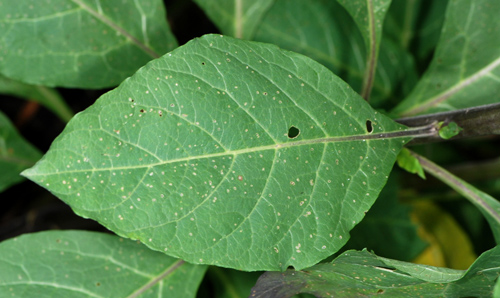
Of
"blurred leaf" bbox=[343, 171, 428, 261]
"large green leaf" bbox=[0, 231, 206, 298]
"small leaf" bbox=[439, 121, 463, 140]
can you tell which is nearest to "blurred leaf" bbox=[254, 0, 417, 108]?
"blurred leaf" bbox=[343, 171, 428, 261]

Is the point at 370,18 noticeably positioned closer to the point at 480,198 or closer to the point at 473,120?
the point at 473,120

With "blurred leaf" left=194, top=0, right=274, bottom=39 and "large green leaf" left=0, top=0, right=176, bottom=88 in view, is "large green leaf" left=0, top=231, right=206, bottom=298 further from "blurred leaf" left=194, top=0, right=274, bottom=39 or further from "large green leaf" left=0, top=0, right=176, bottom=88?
"blurred leaf" left=194, top=0, right=274, bottom=39

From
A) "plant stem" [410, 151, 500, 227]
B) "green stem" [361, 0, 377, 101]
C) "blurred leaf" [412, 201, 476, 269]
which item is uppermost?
"green stem" [361, 0, 377, 101]

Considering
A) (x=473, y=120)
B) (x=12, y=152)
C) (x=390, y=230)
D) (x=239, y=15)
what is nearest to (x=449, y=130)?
(x=473, y=120)

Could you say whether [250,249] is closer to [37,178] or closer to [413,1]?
[37,178]

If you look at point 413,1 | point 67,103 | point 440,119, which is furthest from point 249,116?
point 413,1

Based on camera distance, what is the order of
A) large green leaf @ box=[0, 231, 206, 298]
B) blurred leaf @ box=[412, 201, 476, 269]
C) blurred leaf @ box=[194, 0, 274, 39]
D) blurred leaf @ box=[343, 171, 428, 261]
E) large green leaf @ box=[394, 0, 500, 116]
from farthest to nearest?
1. blurred leaf @ box=[412, 201, 476, 269]
2. blurred leaf @ box=[343, 171, 428, 261]
3. blurred leaf @ box=[194, 0, 274, 39]
4. large green leaf @ box=[394, 0, 500, 116]
5. large green leaf @ box=[0, 231, 206, 298]

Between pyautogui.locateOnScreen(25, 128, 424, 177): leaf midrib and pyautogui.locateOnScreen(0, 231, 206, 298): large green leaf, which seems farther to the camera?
pyautogui.locateOnScreen(0, 231, 206, 298): large green leaf

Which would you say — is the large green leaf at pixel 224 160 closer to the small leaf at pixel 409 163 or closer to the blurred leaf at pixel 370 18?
the small leaf at pixel 409 163
